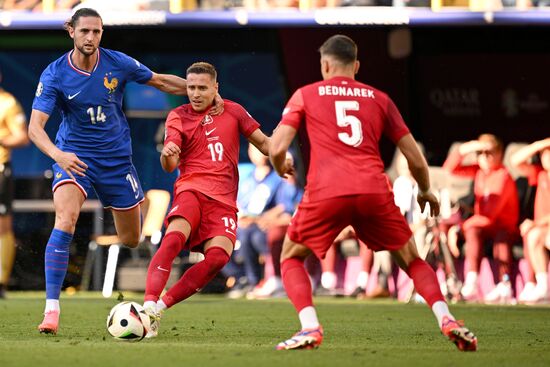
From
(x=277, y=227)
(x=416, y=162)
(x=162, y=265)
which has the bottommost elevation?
(x=162, y=265)

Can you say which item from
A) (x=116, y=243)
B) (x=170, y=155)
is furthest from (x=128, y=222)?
(x=116, y=243)

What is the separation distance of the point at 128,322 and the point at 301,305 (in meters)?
1.41

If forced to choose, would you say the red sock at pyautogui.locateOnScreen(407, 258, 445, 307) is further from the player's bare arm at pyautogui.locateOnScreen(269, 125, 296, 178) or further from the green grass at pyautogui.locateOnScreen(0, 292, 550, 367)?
the player's bare arm at pyautogui.locateOnScreen(269, 125, 296, 178)

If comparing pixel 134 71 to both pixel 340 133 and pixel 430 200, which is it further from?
pixel 430 200

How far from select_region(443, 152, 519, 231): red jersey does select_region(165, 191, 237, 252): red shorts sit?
23.7ft

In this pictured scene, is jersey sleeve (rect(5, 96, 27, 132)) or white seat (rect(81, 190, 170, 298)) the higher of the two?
jersey sleeve (rect(5, 96, 27, 132))

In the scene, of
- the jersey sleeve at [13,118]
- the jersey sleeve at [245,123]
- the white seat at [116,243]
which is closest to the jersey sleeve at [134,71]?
the jersey sleeve at [245,123]

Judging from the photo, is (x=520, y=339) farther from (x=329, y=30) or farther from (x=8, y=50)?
(x=8, y=50)

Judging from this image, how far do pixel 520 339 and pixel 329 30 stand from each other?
880 centimetres

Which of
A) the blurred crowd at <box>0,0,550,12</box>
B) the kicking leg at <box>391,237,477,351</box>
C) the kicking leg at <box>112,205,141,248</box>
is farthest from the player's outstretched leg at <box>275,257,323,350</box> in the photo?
the blurred crowd at <box>0,0,550,12</box>

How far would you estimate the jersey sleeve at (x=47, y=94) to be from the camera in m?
9.25

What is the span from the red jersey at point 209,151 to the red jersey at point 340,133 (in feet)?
6.67

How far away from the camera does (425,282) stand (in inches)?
301

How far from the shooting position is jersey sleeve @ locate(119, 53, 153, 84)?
982 centimetres
